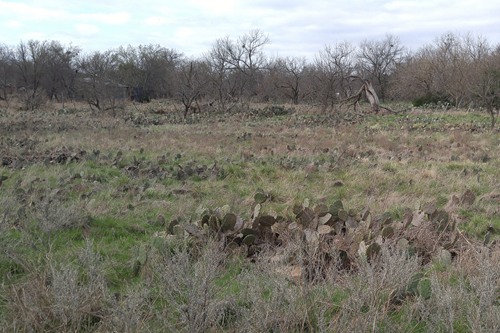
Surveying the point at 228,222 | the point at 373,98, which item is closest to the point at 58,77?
the point at 373,98

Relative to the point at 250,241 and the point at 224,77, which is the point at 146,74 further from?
the point at 250,241

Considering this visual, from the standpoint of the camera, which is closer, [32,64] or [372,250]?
[372,250]

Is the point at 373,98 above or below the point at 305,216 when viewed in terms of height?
above

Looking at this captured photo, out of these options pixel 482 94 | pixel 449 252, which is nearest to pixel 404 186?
pixel 449 252

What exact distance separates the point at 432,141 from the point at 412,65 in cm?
3167

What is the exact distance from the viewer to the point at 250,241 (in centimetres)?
537

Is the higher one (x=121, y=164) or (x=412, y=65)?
(x=412, y=65)

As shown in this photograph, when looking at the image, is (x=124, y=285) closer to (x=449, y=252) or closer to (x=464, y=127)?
(x=449, y=252)

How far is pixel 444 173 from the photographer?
9688 mm

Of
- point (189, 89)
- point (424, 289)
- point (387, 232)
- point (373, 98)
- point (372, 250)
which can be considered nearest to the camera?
point (424, 289)

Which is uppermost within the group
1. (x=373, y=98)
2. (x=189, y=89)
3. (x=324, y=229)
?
(x=189, y=89)

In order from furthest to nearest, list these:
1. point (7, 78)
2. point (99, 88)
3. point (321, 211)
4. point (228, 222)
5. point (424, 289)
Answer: point (7, 78), point (99, 88), point (321, 211), point (228, 222), point (424, 289)

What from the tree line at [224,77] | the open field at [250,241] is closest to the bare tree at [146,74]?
the tree line at [224,77]

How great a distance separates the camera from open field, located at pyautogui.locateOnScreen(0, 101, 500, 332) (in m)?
3.49
